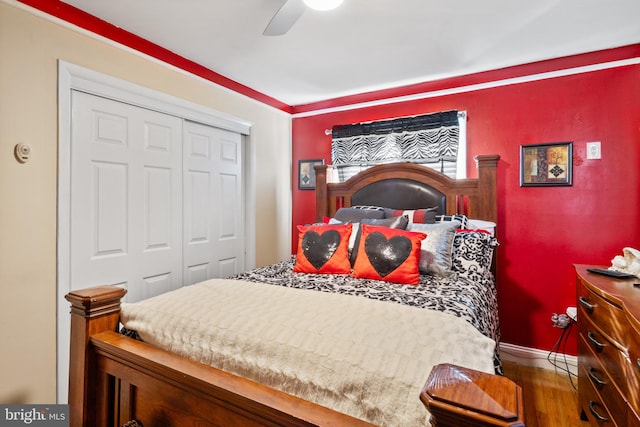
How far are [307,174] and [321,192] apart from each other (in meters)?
0.43

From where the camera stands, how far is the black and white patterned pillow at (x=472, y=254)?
207 centimetres

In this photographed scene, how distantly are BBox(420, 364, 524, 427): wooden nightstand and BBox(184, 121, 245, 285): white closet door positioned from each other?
95.9 inches

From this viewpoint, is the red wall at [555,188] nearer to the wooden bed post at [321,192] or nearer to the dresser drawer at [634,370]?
the wooden bed post at [321,192]

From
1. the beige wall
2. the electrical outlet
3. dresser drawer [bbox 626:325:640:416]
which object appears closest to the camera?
dresser drawer [bbox 626:325:640:416]

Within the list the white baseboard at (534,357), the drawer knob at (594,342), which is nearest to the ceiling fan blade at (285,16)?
the drawer knob at (594,342)

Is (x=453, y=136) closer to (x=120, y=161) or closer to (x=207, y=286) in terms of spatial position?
→ (x=207, y=286)

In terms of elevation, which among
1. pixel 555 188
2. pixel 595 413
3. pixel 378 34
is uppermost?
pixel 378 34

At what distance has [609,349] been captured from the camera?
1.47m

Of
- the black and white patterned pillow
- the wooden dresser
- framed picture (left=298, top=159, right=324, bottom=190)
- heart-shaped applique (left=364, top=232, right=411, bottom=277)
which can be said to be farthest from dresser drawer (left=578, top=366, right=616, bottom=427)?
framed picture (left=298, top=159, right=324, bottom=190)

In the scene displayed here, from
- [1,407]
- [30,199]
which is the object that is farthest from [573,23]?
[1,407]

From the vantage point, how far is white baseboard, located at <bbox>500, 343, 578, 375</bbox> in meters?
2.51

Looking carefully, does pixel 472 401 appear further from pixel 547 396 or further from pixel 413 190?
pixel 413 190

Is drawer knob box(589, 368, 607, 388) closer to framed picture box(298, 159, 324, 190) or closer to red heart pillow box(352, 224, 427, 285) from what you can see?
red heart pillow box(352, 224, 427, 285)

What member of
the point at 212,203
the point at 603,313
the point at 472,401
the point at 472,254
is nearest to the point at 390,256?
the point at 472,254
